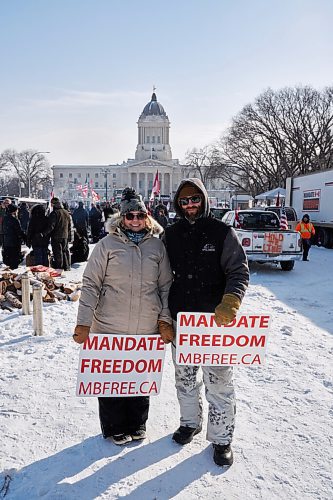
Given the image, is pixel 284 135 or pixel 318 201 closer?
pixel 318 201

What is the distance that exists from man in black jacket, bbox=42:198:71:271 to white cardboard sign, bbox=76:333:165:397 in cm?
751

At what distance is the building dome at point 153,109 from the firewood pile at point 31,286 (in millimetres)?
121239

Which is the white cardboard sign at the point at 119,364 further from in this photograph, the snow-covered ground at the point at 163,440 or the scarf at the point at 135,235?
the scarf at the point at 135,235

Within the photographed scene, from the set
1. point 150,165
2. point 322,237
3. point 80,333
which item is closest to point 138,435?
point 80,333

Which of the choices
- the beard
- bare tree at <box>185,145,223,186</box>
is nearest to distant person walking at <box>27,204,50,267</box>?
the beard

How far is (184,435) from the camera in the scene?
3.25 metres

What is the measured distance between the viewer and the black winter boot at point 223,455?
3006mm

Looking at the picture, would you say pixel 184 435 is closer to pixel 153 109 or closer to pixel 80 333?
pixel 80 333

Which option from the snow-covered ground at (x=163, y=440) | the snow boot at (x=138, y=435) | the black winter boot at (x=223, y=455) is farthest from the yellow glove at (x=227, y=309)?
the snow boot at (x=138, y=435)

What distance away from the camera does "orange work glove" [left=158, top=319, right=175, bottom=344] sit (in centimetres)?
307

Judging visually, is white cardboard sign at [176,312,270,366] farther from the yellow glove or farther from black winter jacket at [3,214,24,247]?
black winter jacket at [3,214,24,247]

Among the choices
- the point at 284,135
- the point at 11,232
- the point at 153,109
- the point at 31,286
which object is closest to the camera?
the point at 31,286

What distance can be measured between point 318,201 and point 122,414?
763 inches

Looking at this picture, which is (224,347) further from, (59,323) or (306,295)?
(306,295)
